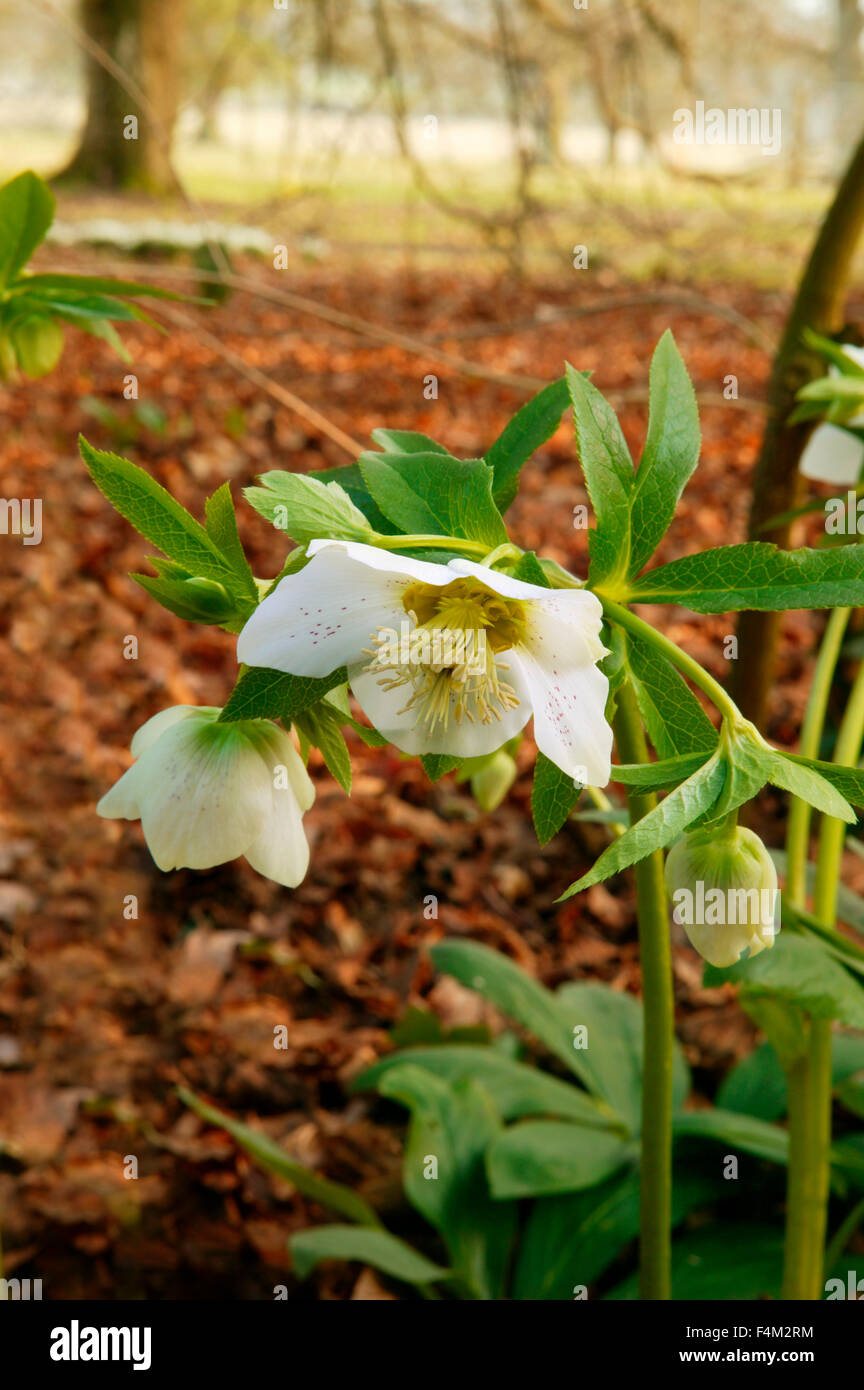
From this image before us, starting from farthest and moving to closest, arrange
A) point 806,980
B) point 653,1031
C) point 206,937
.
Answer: point 206,937
point 806,980
point 653,1031

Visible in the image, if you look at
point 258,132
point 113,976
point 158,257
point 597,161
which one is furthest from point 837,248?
point 258,132

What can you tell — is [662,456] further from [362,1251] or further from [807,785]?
[362,1251]

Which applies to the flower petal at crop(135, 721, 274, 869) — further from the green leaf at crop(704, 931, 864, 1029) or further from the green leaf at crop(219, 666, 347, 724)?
the green leaf at crop(704, 931, 864, 1029)

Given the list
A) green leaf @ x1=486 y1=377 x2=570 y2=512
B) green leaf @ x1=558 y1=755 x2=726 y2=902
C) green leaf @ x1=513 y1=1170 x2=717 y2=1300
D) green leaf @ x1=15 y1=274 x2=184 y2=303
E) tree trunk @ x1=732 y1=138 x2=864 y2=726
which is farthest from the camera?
tree trunk @ x1=732 y1=138 x2=864 y2=726

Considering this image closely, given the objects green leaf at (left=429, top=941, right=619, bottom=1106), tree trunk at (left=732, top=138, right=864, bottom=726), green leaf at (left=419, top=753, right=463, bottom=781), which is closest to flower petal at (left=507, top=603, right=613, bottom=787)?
green leaf at (left=419, top=753, right=463, bottom=781)

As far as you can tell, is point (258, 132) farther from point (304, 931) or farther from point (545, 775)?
point (545, 775)

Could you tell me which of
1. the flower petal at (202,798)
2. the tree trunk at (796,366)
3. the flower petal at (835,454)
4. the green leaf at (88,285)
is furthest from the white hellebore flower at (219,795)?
the tree trunk at (796,366)

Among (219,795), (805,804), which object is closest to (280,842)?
(219,795)
